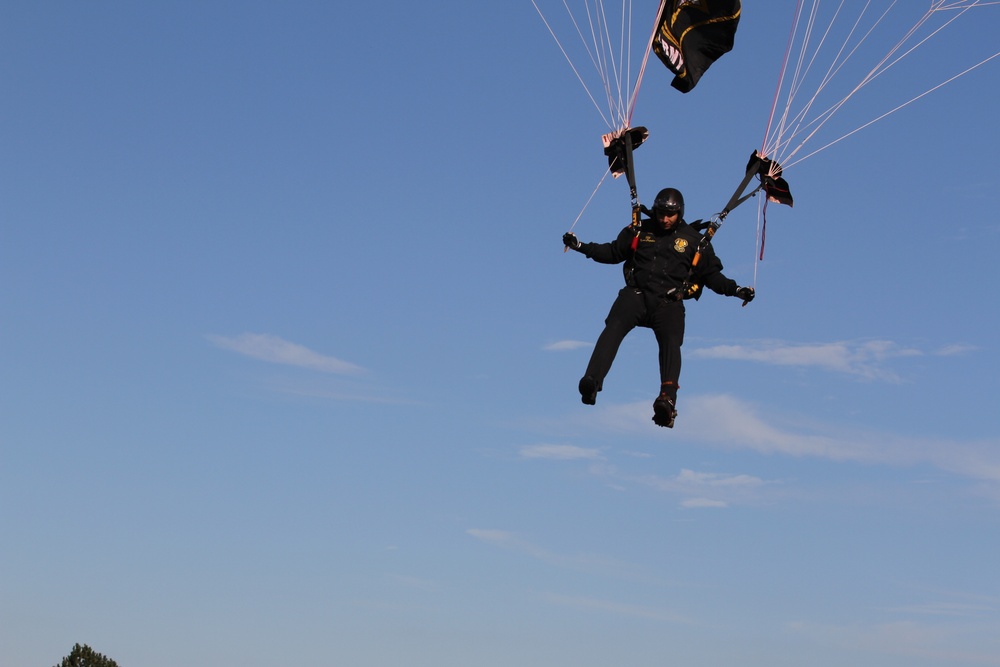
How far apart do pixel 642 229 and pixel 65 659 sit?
40.3 m

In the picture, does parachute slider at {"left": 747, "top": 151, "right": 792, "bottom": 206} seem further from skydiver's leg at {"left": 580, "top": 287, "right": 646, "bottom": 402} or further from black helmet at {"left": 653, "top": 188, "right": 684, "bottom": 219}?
skydiver's leg at {"left": 580, "top": 287, "right": 646, "bottom": 402}

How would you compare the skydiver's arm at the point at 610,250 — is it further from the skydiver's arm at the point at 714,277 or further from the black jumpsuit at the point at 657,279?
the skydiver's arm at the point at 714,277

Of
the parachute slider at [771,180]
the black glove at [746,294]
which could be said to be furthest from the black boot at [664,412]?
the parachute slider at [771,180]

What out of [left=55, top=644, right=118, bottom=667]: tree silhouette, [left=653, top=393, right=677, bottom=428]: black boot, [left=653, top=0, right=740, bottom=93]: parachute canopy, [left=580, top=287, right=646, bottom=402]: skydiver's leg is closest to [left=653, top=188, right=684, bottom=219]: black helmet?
[left=580, top=287, right=646, bottom=402]: skydiver's leg

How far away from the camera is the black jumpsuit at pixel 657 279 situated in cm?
1631

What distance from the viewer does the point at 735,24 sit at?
Answer: 17.9m

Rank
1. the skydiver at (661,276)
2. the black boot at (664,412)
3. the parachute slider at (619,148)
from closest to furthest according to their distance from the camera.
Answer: the black boot at (664,412), the skydiver at (661,276), the parachute slider at (619,148)

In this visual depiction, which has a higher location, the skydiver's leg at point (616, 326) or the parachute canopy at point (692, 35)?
the parachute canopy at point (692, 35)

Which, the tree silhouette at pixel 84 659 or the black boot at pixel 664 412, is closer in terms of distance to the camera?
the black boot at pixel 664 412

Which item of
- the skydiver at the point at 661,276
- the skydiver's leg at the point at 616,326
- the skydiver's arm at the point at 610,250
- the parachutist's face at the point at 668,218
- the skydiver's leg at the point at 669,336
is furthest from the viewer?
the skydiver's arm at the point at 610,250

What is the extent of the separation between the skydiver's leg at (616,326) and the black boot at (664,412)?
731mm

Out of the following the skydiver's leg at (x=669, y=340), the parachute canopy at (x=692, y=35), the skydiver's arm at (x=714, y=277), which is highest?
the parachute canopy at (x=692, y=35)

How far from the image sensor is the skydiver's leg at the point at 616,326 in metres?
15.9

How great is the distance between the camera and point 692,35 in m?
17.8
